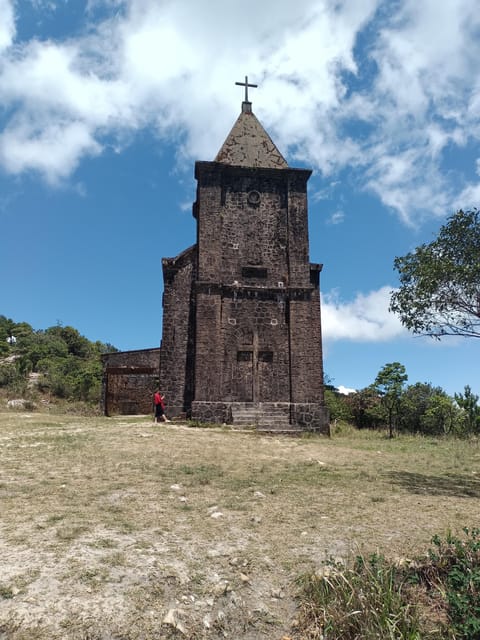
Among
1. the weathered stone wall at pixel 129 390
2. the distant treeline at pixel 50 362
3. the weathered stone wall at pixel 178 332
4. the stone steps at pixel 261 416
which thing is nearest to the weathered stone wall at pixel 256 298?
the stone steps at pixel 261 416

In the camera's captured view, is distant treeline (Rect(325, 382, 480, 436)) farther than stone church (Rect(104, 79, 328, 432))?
Yes

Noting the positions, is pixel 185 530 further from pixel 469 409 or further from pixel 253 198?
pixel 469 409

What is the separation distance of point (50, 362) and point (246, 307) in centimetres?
3226

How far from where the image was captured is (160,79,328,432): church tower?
17.8 metres

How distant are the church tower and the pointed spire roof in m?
0.12

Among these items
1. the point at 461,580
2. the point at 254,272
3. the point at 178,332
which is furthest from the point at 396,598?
the point at 254,272

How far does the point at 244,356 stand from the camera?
18422 millimetres

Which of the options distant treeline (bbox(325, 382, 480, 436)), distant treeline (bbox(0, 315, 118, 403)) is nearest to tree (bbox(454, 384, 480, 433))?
distant treeline (bbox(325, 382, 480, 436))

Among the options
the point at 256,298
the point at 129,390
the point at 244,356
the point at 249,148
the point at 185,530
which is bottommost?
the point at 185,530

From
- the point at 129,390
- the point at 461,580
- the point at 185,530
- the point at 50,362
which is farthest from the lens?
the point at 50,362

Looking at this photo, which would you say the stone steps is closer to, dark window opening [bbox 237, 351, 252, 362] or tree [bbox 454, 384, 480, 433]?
dark window opening [bbox 237, 351, 252, 362]

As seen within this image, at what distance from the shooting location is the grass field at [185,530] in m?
3.67

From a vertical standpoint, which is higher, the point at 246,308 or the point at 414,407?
the point at 246,308

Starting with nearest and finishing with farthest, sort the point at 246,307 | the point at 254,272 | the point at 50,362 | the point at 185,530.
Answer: the point at 185,530 < the point at 246,307 < the point at 254,272 < the point at 50,362
